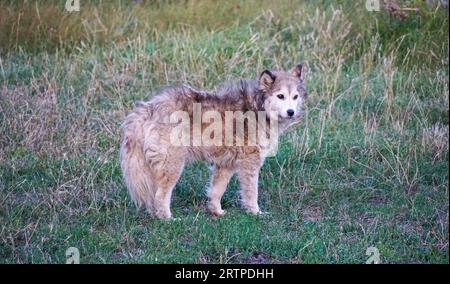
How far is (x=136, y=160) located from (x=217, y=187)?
912mm

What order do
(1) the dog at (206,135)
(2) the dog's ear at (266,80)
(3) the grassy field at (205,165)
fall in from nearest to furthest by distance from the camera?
(3) the grassy field at (205,165) < (1) the dog at (206,135) < (2) the dog's ear at (266,80)

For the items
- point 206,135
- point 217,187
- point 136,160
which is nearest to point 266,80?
point 206,135

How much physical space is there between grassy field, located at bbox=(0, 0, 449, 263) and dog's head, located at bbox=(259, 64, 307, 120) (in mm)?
925

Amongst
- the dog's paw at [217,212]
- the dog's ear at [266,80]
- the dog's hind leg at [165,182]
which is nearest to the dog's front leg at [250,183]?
the dog's paw at [217,212]

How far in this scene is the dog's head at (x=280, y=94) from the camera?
25.0ft

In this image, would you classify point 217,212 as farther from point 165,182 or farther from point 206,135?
point 206,135

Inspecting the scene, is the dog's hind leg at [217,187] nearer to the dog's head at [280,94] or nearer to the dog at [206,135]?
the dog at [206,135]

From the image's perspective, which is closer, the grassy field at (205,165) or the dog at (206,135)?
the grassy field at (205,165)

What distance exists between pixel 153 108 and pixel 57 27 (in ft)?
16.7

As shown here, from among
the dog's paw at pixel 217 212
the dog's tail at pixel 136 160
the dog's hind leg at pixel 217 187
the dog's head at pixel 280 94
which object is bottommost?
the dog's paw at pixel 217 212

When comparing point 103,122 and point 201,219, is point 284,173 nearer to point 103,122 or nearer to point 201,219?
point 201,219

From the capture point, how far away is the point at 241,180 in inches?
302

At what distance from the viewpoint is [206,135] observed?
738 cm

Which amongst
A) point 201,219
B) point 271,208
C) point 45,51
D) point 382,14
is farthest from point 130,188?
point 382,14
